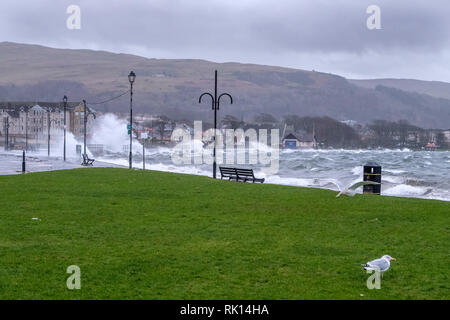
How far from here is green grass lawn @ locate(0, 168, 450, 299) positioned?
721 cm

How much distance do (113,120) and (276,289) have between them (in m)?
151

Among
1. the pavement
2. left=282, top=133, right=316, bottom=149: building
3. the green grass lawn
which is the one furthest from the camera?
left=282, top=133, right=316, bottom=149: building

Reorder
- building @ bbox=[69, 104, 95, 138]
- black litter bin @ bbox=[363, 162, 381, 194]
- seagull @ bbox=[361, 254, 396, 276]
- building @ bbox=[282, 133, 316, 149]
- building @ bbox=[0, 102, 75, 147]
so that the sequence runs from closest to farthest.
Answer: seagull @ bbox=[361, 254, 396, 276] → black litter bin @ bbox=[363, 162, 381, 194] → building @ bbox=[69, 104, 95, 138] → building @ bbox=[0, 102, 75, 147] → building @ bbox=[282, 133, 316, 149]

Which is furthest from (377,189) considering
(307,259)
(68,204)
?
(307,259)

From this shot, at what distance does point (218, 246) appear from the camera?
9.63 m

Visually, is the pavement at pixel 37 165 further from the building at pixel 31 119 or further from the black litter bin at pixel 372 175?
the building at pixel 31 119

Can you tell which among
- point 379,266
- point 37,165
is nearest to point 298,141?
point 37,165

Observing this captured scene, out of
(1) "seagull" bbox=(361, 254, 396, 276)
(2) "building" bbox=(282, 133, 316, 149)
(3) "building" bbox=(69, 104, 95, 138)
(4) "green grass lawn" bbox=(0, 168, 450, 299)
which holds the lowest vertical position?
(2) "building" bbox=(282, 133, 316, 149)

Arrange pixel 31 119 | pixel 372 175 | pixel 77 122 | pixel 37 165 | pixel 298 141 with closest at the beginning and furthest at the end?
pixel 372 175
pixel 37 165
pixel 77 122
pixel 31 119
pixel 298 141

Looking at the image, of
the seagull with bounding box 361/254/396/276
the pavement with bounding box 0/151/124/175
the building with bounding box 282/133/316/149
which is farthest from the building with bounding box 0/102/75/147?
the seagull with bounding box 361/254/396/276

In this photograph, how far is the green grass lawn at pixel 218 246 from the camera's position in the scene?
7207mm

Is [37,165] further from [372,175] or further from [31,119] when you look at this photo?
[31,119]

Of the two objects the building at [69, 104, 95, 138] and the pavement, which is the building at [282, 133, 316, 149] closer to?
the building at [69, 104, 95, 138]
